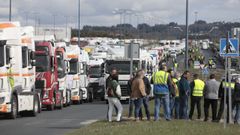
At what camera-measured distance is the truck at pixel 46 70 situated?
31172 millimetres

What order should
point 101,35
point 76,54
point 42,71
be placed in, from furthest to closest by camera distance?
point 101,35 < point 76,54 < point 42,71

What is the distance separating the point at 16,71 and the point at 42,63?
6035 millimetres

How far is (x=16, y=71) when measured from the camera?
25359mm

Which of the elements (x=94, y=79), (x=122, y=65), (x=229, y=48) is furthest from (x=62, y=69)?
(x=229, y=48)

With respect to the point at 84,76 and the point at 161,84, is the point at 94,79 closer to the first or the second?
the point at 84,76

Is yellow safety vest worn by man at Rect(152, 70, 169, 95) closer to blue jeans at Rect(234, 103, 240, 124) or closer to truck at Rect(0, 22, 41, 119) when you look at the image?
blue jeans at Rect(234, 103, 240, 124)

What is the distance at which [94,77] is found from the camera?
48.9 metres

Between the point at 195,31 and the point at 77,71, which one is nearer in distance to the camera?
the point at 77,71

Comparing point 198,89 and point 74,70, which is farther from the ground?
point 74,70

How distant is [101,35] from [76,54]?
131m

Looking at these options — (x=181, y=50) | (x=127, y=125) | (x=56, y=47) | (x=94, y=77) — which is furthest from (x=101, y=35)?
(x=127, y=125)

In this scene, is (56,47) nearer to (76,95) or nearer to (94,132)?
(76,95)

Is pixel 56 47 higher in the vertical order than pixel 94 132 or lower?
higher

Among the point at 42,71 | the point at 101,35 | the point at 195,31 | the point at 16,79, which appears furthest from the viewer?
the point at 101,35
